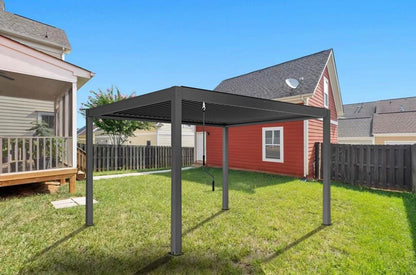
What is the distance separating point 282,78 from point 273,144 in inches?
151

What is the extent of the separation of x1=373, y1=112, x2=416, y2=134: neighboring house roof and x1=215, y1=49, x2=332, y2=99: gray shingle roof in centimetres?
1244

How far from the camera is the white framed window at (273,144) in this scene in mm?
10508

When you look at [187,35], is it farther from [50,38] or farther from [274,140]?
[274,140]

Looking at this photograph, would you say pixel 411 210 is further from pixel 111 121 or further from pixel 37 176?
pixel 111 121

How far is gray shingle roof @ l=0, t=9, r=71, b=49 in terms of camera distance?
33.6 feet

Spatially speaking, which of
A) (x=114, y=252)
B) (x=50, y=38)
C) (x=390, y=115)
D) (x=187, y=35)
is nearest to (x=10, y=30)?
(x=50, y=38)

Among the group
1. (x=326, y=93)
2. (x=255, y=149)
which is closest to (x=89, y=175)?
(x=255, y=149)

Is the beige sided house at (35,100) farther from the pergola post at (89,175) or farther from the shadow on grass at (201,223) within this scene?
the shadow on grass at (201,223)

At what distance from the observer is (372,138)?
66.9 feet

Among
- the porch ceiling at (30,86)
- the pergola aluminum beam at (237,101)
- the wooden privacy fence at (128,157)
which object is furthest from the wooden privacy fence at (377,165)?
the porch ceiling at (30,86)

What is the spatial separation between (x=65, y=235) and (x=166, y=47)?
1325cm

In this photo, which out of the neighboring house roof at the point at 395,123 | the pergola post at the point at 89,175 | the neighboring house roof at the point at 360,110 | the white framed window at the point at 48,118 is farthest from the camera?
the neighboring house roof at the point at 360,110

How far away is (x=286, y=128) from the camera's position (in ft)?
33.8

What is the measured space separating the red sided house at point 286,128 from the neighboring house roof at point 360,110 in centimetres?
1860
